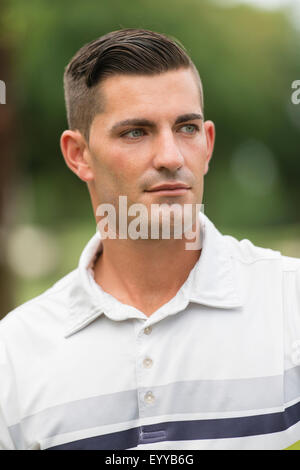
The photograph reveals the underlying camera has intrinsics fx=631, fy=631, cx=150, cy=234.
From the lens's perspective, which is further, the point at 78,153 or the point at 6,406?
the point at 78,153

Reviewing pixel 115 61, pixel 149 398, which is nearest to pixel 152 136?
pixel 115 61

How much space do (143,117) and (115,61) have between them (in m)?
0.29

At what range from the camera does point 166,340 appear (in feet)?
8.28

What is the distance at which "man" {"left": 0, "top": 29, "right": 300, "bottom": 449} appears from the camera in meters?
2.48

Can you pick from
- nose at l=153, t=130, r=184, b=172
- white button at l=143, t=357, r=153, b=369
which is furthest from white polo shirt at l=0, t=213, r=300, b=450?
nose at l=153, t=130, r=184, b=172

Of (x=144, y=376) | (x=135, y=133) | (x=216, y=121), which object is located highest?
(x=216, y=121)

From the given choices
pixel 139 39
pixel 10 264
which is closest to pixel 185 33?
pixel 10 264

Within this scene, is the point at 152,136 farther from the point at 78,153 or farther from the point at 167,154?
the point at 78,153

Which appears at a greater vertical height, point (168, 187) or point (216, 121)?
point (216, 121)

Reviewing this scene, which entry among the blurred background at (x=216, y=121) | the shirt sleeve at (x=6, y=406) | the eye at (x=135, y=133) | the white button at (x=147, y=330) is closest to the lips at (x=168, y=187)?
the eye at (x=135, y=133)

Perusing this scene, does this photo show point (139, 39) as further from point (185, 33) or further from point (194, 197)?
point (185, 33)

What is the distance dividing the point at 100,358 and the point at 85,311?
0.22 metres

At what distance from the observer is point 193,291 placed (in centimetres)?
262

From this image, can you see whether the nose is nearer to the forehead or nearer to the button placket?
the forehead
